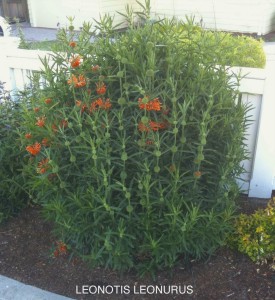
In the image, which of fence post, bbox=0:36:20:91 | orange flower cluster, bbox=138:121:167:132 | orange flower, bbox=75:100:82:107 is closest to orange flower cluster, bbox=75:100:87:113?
orange flower, bbox=75:100:82:107

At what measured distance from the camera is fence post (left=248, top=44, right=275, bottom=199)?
328 centimetres

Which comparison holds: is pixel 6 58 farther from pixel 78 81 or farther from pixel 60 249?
pixel 60 249

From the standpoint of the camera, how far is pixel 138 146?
260 centimetres

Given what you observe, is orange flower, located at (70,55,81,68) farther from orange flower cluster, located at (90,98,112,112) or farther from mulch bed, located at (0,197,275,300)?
mulch bed, located at (0,197,275,300)

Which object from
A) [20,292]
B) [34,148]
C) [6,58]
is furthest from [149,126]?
[6,58]

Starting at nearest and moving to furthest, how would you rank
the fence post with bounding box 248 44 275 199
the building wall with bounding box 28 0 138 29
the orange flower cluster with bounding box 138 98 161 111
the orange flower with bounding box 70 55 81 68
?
the orange flower cluster with bounding box 138 98 161 111, the orange flower with bounding box 70 55 81 68, the fence post with bounding box 248 44 275 199, the building wall with bounding box 28 0 138 29

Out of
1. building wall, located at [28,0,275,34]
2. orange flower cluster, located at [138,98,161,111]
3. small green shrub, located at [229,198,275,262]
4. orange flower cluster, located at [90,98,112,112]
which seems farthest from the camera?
building wall, located at [28,0,275,34]

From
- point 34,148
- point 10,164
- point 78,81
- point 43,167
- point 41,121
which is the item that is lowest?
point 10,164

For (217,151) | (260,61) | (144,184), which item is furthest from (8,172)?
(260,61)

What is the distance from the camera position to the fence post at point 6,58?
407 centimetres

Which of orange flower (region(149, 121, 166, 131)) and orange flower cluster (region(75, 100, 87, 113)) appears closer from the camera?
orange flower (region(149, 121, 166, 131))

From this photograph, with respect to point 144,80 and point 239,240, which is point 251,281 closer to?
point 239,240

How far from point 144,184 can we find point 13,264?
4.34ft

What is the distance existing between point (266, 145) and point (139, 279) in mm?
1491
